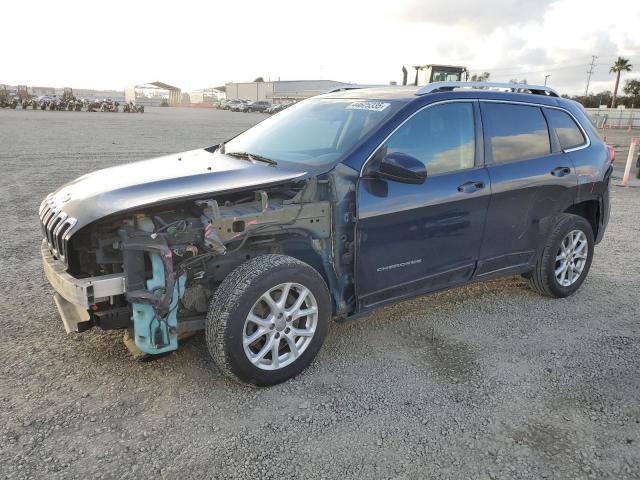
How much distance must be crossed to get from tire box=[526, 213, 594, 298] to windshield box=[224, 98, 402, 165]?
2035 millimetres

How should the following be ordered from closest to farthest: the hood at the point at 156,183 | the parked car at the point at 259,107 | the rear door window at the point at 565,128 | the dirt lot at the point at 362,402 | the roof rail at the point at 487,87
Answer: the dirt lot at the point at 362,402, the hood at the point at 156,183, the roof rail at the point at 487,87, the rear door window at the point at 565,128, the parked car at the point at 259,107

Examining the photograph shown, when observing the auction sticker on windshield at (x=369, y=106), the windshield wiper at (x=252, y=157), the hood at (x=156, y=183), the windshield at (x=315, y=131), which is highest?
the auction sticker on windshield at (x=369, y=106)

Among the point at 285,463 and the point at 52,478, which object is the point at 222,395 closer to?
the point at 285,463

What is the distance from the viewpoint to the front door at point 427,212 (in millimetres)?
3402

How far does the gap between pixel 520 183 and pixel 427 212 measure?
1.03 m

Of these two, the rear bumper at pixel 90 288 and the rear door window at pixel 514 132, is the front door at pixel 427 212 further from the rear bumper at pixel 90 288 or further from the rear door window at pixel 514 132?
the rear bumper at pixel 90 288

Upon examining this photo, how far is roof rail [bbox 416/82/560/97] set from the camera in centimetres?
385

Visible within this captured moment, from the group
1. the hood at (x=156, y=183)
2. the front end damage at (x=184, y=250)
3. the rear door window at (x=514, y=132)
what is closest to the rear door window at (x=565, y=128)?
the rear door window at (x=514, y=132)

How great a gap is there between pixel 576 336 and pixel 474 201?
4.52ft

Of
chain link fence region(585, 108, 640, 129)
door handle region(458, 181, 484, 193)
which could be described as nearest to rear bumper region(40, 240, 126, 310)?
door handle region(458, 181, 484, 193)

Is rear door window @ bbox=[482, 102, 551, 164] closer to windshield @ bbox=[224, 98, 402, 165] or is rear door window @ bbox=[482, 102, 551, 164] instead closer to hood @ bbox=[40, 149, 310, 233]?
windshield @ bbox=[224, 98, 402, 165]

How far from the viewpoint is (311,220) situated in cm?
324

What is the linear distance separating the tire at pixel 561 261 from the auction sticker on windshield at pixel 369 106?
2012mm

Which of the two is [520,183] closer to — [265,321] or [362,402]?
[362,402]
